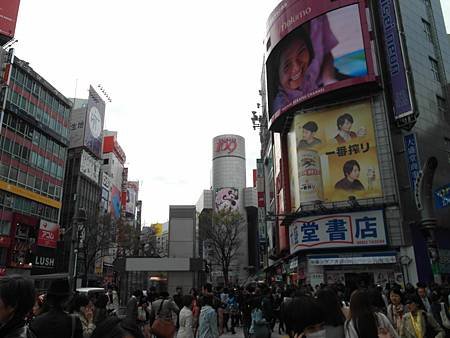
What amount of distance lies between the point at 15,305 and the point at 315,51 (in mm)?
29344

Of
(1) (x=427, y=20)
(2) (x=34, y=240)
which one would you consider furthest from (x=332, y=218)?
(2) (x=34, y=240)

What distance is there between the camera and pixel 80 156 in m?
59.7

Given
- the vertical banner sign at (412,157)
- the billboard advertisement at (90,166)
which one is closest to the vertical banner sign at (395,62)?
the vertical banner sign at (412,157)

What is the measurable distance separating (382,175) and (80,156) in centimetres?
4657

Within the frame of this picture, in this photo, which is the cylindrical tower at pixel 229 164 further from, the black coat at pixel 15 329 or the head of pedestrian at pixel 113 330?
the head of pedestrian at pixel 113 330

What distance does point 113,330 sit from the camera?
7.58ft

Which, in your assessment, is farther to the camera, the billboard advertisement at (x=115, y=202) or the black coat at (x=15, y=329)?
the billboard advertisement at (x=115, y=202)

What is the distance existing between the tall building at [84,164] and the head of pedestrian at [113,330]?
56.2 meters

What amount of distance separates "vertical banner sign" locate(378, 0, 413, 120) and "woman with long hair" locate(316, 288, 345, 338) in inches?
926

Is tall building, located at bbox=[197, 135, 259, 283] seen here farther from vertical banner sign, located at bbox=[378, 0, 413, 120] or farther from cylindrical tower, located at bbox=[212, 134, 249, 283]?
vertical banner sign, located at bbox=[378, 0, 413, 120]

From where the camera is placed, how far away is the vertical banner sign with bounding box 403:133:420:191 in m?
24.6

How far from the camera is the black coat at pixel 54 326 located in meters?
3.54

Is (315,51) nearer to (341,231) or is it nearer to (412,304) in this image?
(341,231)

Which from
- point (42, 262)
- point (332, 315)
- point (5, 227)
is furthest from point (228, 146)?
point (332, 315)
